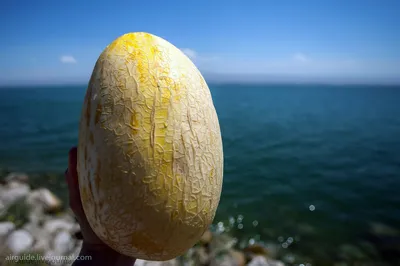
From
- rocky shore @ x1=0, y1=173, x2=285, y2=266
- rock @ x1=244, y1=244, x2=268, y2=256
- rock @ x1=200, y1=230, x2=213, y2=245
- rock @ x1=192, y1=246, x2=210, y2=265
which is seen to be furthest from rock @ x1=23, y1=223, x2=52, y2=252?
rock @ x1=244, y1=244, x2=268, y2=256

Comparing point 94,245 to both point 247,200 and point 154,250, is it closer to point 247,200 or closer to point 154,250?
point 154,250

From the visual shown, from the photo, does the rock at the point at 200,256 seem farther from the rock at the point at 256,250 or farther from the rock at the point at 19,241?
the rock at the point at 19,241

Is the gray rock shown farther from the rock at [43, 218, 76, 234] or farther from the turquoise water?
the rock at [43, 218, 76, 234]

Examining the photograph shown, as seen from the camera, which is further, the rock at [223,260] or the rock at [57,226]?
the rock at [57,226]

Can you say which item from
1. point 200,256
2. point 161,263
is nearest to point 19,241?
point 161,263

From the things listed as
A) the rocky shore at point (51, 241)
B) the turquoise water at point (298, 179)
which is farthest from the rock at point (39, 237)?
the turquoise water at point (298, 179)

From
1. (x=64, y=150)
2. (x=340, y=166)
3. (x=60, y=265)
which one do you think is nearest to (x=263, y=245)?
(x=60, y=265)

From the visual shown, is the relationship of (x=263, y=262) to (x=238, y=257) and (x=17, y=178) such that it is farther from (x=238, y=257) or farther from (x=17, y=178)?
(x=17, y=178)

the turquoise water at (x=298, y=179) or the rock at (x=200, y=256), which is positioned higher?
the rock at (x=200, y=256)
